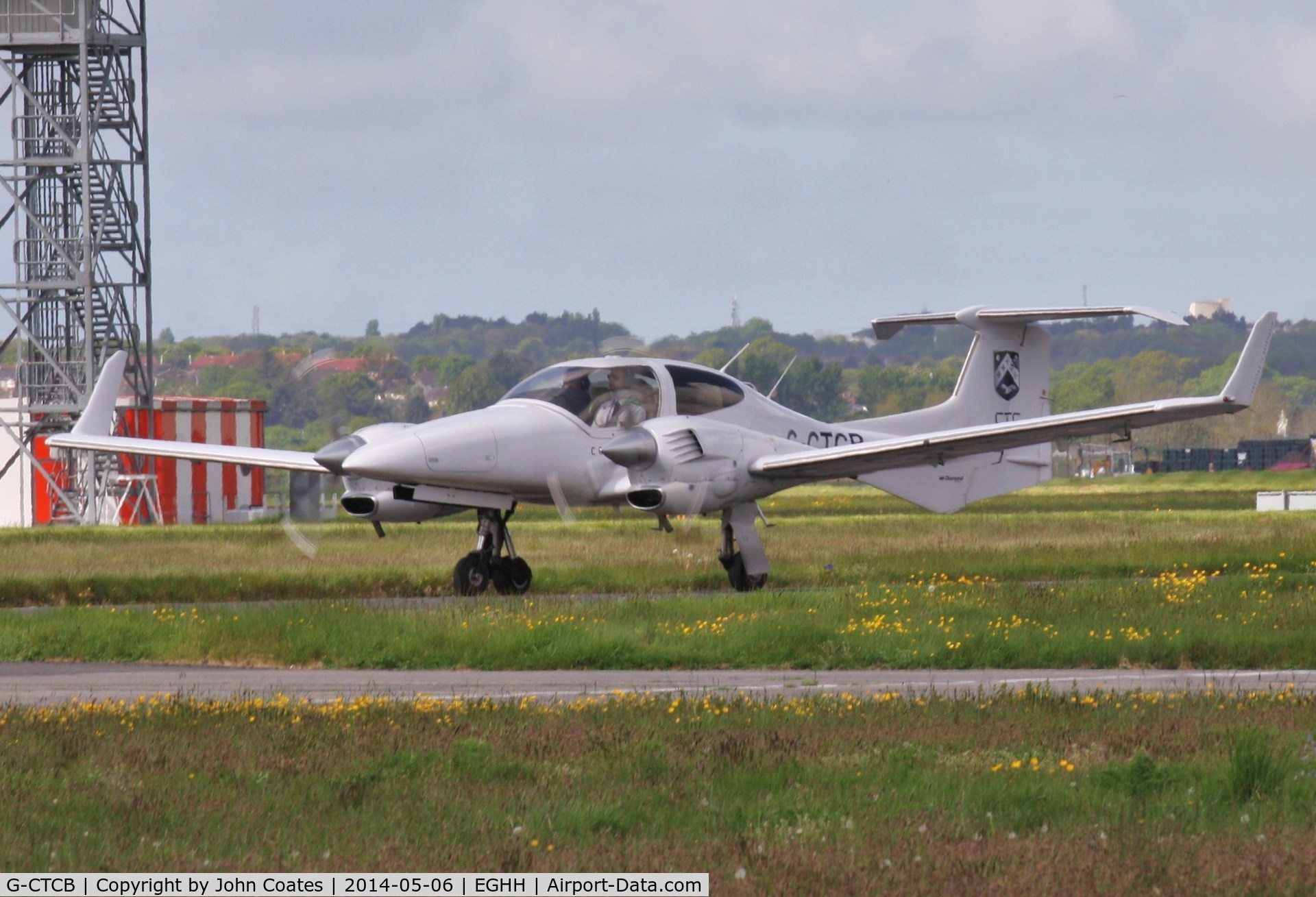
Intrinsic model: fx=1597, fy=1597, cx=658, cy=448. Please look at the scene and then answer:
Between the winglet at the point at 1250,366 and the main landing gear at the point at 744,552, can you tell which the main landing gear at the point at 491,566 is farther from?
the winglet at the point at 1250,366

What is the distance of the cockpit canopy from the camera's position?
22188mm

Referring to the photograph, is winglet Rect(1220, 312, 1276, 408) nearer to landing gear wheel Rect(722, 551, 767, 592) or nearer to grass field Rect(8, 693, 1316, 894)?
landing gear wheel Rect(722, 551, 767, 592)

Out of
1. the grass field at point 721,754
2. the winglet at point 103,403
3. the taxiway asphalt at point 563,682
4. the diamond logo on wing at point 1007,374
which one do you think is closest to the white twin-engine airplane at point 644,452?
the grass field at point 721,754

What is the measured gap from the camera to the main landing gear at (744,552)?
22844 millimetres

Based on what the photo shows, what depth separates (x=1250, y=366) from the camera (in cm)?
2048

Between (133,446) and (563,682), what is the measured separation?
1325cm

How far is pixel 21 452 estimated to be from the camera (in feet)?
165

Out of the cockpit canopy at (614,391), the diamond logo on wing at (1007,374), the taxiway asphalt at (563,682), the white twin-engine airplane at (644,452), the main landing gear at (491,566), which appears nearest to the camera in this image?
the taxiway asphalt at (563,682)

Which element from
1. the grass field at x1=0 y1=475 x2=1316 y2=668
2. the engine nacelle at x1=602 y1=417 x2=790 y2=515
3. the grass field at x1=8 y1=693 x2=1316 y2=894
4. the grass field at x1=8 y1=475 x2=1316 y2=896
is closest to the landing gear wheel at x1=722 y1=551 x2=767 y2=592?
the grass field at x1=0 y1=475 x2=1316 y2=668

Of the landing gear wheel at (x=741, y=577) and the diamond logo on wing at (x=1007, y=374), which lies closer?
the landing gear wheel at (x=741, y=577)

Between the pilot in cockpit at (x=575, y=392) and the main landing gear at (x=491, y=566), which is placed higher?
the pilot in cockpit at (x=575, y=392)

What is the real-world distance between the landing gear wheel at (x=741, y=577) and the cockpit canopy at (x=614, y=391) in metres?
2.23

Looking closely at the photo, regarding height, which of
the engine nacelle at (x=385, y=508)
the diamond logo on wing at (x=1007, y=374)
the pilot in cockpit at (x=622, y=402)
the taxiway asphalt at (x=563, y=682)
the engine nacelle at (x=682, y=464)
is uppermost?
the diamond logo on wing at (x=1007, y=374)

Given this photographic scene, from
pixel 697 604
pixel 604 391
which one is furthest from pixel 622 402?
pixel 697 604
